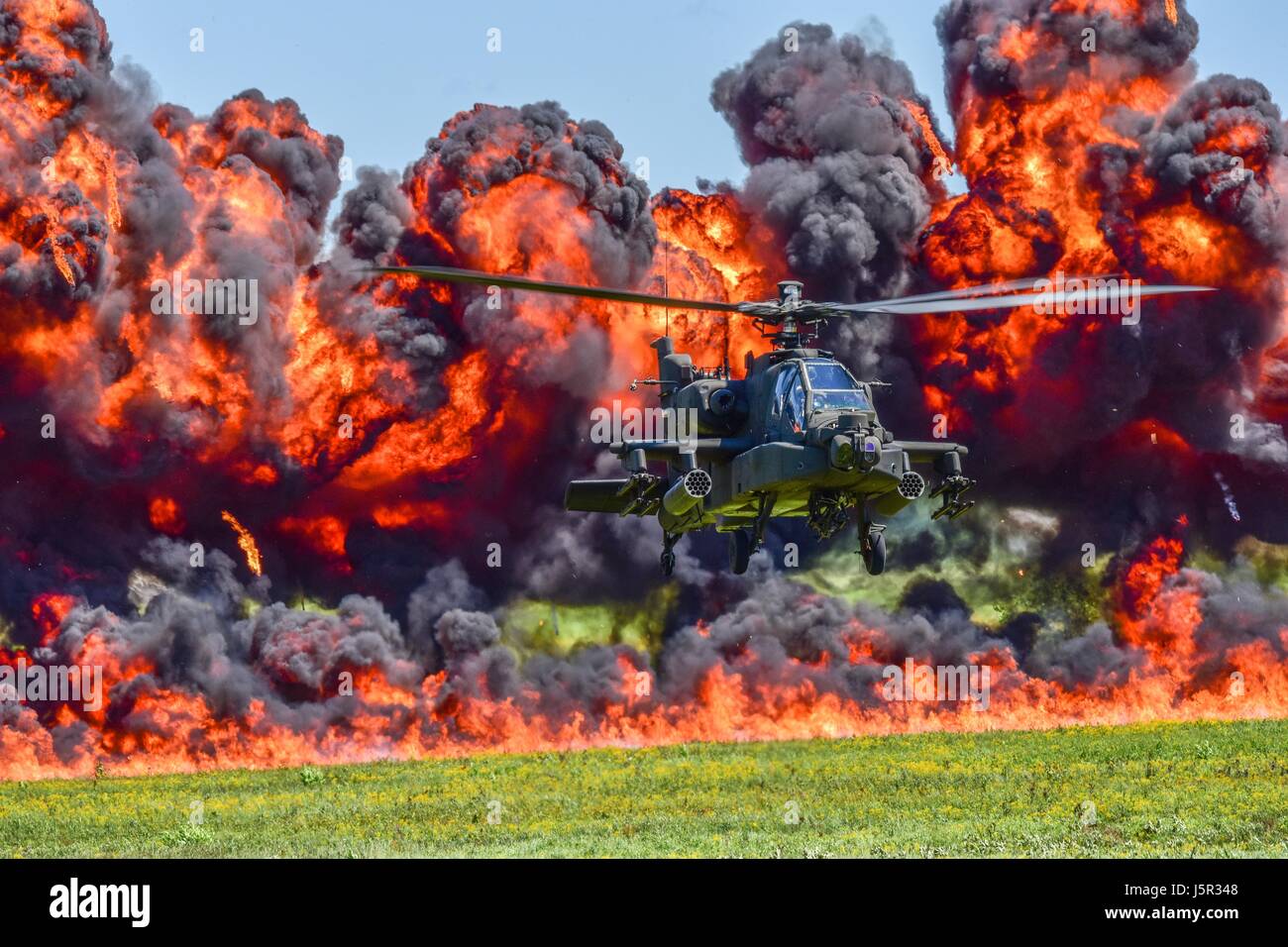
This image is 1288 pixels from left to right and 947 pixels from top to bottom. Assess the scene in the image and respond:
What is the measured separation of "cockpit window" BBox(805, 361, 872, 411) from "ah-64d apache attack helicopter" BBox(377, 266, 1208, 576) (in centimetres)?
2

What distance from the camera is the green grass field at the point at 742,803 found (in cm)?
4622

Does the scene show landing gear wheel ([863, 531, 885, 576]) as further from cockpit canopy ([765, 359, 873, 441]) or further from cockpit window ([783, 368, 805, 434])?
cockpit window ([783, 368, 805, 434])

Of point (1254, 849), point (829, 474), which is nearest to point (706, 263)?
point (829, 474)

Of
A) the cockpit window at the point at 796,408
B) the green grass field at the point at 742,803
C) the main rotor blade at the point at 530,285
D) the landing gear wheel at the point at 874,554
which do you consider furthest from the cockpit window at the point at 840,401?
the green grass field at the point at 742,803

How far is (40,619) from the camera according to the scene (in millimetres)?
73938

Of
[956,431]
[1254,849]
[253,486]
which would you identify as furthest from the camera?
[956,431]

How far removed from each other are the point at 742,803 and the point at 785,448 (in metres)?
14.7

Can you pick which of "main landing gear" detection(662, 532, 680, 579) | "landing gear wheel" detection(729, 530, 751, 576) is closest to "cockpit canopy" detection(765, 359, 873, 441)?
"main landing gear" detection(662, 532, 680, 579)

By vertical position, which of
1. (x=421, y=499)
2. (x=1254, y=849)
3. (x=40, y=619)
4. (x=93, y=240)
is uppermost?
(x=93, y=240)

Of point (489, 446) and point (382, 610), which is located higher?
point (489, 446)

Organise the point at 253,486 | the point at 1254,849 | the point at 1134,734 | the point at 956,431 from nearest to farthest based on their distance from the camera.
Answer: the point at 1254,849
the point at 1134,734
the point at 253,486
the point at 956,431
